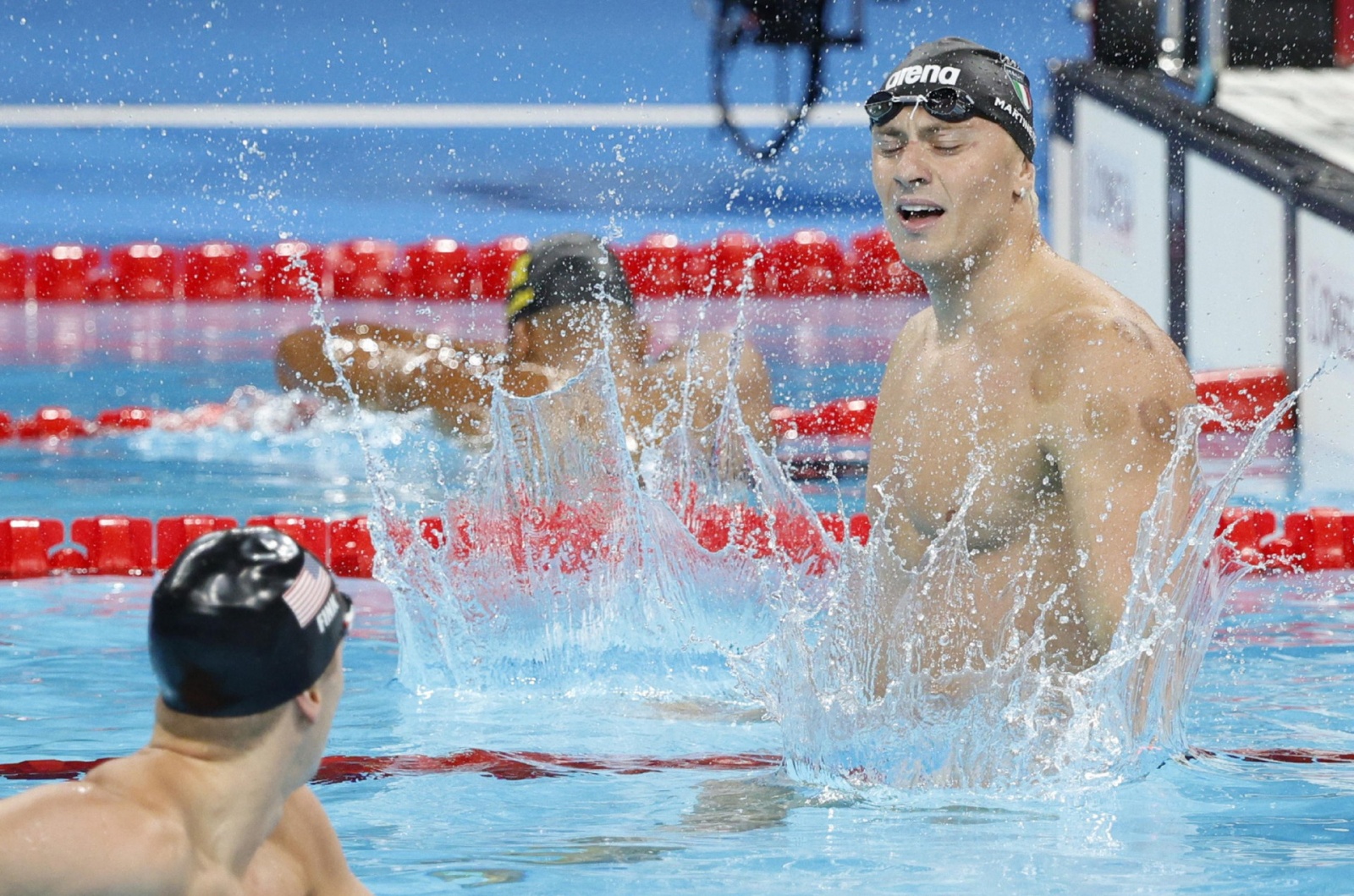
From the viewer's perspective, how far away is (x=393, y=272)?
32.1 ft

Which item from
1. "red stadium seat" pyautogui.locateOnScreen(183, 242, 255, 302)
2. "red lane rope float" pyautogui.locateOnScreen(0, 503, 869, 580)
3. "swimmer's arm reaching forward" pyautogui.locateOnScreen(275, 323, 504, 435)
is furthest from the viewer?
"red stadium seat" pyautogui.locateOnScreen(183, 242, 255, 302)

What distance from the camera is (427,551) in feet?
12.1

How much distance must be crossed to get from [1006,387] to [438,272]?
24.9ft

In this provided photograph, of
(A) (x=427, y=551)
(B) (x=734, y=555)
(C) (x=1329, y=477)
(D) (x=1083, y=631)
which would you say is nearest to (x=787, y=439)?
(C) (x=1329, y=477)

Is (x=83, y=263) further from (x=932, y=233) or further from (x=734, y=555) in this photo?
(x=932, y=233)

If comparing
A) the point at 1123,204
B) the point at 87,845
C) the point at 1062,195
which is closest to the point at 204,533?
the point at 87,845

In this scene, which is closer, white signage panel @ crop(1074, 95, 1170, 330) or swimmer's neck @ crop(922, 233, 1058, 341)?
swimmer's neck @ crop(922, 233, 1058, 341)

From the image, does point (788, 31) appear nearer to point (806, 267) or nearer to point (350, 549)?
point (806, 267)

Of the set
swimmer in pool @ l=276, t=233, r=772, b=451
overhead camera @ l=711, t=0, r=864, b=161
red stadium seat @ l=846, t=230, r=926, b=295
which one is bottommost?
red stadium seat @ l=846, t=230, r=926, b=295

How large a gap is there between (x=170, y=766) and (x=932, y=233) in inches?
54.9

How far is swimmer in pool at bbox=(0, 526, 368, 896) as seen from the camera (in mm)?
1414

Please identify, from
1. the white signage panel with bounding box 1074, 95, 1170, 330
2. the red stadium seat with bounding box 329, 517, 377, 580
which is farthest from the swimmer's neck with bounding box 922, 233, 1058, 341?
the white signage panel with bounding box 1074, 95, 1170, 330

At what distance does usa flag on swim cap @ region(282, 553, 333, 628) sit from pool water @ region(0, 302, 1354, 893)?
0.87 m

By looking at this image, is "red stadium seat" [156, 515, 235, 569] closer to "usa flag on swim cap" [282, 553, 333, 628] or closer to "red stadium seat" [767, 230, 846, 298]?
"usa flag on swim cap" [282, 553, 333, 628]
